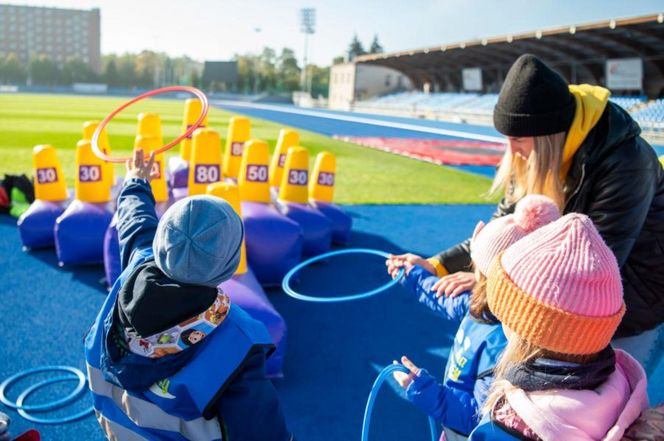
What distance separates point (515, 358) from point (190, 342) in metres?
1.04

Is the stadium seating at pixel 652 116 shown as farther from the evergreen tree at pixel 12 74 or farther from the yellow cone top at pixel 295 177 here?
the evergreen tree at pixel 12 74

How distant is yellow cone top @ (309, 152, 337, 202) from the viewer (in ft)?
21.2

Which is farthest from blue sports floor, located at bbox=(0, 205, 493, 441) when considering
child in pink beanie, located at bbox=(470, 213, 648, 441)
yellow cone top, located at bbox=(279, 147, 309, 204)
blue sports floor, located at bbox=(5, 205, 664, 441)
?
child in pink beanie, located at bbox=(470, 213, 648, 441)

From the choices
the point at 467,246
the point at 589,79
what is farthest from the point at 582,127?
the point at 589,79

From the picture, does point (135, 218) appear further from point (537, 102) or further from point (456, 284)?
point (537, 102)

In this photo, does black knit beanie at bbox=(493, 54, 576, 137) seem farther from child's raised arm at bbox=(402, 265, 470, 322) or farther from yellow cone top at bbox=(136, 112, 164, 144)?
yellow cone top at bbox=(136, 112, 164, 144)

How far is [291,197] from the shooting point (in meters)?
6.05

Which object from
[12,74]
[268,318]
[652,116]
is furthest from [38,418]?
[12,74]

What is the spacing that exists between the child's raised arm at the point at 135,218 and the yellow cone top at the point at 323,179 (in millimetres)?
3810

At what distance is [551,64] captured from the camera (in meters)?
36.4

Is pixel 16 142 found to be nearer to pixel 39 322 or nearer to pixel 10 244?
pixel 10 244

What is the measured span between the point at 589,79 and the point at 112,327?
39.6 metres

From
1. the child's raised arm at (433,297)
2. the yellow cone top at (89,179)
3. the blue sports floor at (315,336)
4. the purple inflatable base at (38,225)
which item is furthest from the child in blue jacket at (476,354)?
the purple inflatable base at (38,225)

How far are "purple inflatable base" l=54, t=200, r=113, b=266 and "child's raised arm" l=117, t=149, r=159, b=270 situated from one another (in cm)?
298
